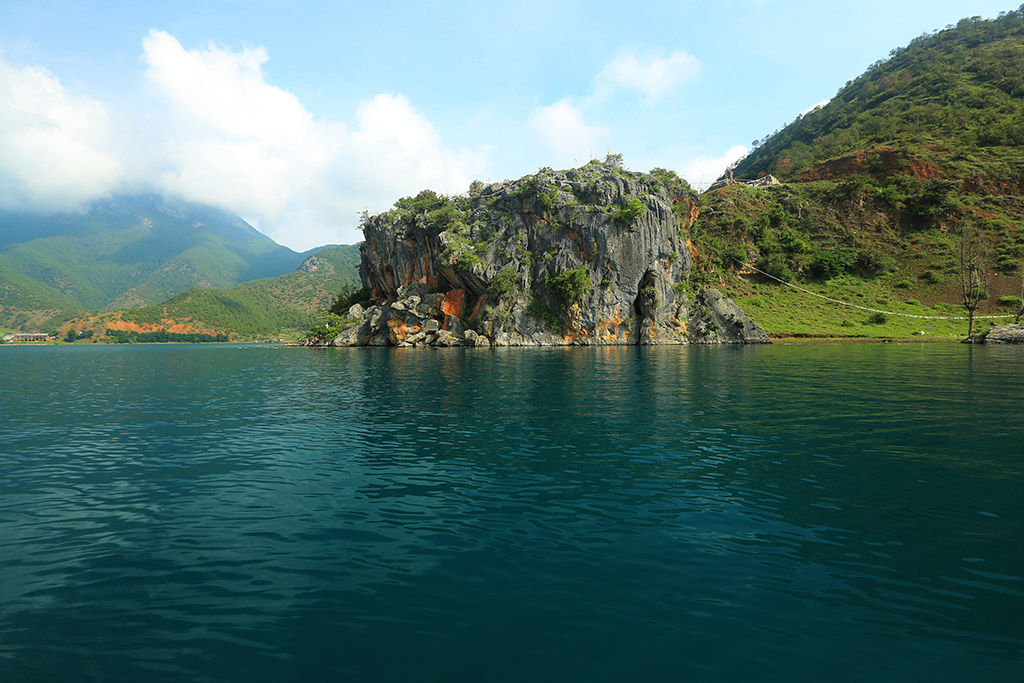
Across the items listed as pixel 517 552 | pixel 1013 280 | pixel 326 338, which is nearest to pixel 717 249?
pixel 1013 280

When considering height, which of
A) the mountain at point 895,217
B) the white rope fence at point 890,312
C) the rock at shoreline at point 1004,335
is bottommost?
the rock at shoreline at point 1004,335

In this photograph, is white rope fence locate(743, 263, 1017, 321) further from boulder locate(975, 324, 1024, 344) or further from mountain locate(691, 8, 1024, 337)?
boulder locate(975, 324, 1024, 344)

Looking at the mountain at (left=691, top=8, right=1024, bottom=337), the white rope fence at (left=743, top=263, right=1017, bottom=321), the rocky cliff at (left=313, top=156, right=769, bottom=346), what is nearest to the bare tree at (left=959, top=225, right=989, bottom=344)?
the mountain at (left=691, top=8, right=1024, bottom=337)

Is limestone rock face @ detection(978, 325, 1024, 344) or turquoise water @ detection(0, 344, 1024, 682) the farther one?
limestone rock face @ detection(978, 325, 1024, 344)

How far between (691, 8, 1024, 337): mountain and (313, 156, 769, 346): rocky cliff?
21.2m

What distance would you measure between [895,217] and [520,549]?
491ft

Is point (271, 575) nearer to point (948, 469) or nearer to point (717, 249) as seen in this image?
point (948, 469)

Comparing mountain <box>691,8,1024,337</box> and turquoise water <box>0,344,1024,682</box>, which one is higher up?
mountain <box>691,8,1024,337</box>

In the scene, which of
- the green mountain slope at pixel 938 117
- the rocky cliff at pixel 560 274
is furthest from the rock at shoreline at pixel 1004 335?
the green mountain slope at pixel 938 117

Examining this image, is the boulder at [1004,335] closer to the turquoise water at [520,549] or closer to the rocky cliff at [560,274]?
the rocky cliff at [560,274]

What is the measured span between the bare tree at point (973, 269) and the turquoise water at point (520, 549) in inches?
3044

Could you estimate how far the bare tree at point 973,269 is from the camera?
74.2m

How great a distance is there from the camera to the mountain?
91.7 metres

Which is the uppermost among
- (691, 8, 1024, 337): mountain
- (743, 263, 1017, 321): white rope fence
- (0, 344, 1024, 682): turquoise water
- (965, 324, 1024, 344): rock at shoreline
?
(691, 8, 1024, 337): mountain
